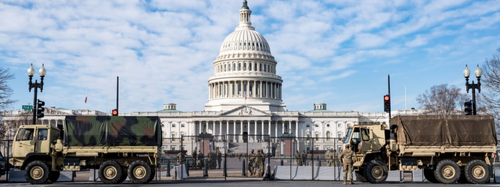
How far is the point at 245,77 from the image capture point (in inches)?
5812

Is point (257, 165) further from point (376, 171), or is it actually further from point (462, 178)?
point (462, 178)

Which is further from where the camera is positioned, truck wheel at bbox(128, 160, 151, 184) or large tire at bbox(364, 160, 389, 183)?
large tire at bbox(364, 160, 389, 183)

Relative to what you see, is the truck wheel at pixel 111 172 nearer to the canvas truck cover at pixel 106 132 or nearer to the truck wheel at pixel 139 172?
the truck wheel at pixel 139 172

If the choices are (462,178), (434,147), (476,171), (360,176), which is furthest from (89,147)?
(476,171)

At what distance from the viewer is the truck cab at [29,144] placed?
1198 inches

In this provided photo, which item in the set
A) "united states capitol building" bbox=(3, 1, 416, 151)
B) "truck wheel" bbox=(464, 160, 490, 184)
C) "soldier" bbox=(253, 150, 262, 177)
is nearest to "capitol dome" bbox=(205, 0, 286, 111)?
"united states capitol building" bbox=(3, 1, 416, 151)

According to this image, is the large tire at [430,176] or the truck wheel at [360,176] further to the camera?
the large tire at [430,176]

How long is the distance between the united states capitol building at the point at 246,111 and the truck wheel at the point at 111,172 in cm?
10599

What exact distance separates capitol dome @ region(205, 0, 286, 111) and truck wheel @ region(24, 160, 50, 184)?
11431 cm

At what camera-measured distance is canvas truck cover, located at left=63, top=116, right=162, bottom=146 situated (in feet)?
100

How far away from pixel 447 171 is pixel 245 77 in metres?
118

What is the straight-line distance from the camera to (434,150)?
30812mm

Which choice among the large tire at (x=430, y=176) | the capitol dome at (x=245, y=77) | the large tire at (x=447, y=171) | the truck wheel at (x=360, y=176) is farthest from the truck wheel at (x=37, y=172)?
the capitol dome at (x=245, y=77)

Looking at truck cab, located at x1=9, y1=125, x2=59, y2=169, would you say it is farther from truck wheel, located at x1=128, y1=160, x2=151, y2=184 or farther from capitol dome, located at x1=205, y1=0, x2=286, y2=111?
capitol dome, located at x1=205, y1=0, x2=286, y2=111
